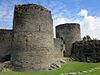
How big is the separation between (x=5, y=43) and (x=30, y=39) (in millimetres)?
6720

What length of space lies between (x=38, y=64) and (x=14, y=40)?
350 centimetres

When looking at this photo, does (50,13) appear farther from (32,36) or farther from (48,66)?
(48,66)

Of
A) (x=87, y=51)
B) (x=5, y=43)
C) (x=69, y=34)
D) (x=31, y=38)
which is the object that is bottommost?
(x=87, y=51)

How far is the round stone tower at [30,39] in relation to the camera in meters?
21.5

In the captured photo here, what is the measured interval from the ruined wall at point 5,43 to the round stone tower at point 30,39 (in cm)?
490

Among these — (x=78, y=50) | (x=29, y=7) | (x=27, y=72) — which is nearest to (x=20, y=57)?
(x=27, y=72)

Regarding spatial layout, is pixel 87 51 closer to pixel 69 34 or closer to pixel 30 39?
pixel 69 34

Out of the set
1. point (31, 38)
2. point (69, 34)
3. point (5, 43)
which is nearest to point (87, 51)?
point (69, 34)

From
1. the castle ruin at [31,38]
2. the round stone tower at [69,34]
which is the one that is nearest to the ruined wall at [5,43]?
the castle ruin at [31,38]

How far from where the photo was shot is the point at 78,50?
1372 inches

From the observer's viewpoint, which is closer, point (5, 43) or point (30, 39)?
point (30, 39)

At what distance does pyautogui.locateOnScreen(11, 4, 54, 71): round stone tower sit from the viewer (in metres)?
21.5

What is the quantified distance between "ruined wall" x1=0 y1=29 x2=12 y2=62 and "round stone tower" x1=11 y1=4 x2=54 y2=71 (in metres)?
4.90

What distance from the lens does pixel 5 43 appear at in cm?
2723
